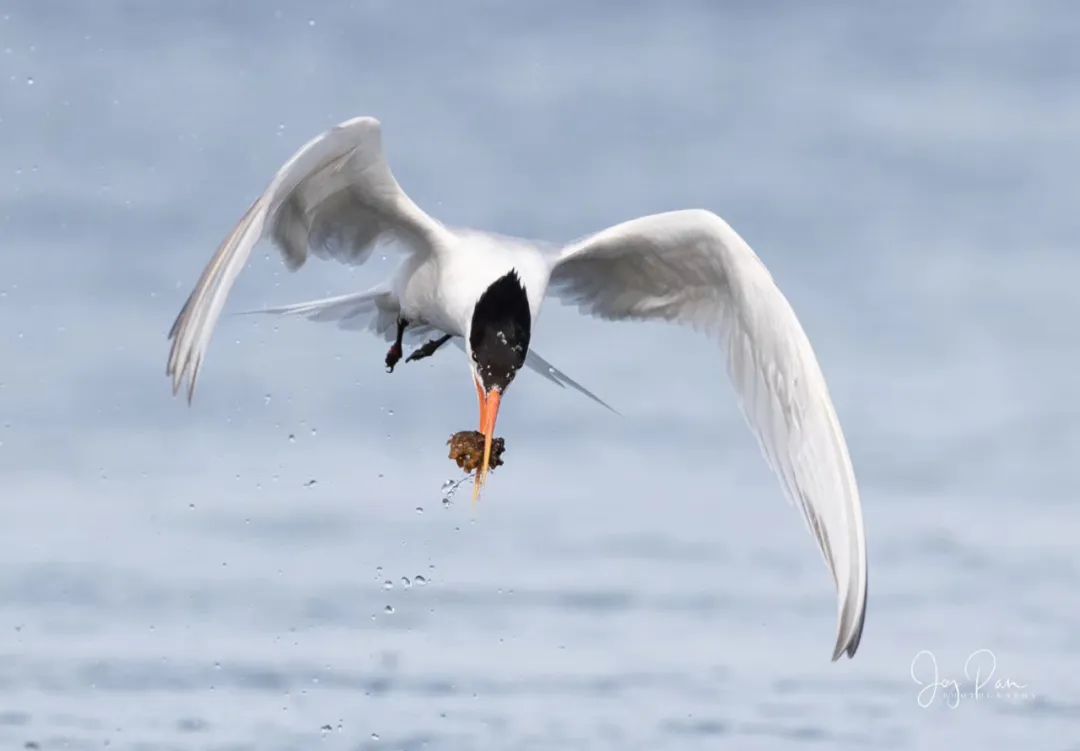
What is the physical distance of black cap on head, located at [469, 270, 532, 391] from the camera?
295 inches

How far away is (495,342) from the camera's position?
295 inches

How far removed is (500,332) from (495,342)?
46mm

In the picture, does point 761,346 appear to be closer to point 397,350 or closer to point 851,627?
point 851,627

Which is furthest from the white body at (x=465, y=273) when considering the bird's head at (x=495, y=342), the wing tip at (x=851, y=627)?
the wing tip at (x=851, y=627)

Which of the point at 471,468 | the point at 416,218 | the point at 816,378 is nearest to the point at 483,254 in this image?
the point at 416,218

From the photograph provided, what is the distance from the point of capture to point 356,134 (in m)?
7.38

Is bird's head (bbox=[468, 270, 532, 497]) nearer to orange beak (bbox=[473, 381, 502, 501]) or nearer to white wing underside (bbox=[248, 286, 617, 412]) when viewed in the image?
orange beak (bbox=[473, 381, 502, 501])

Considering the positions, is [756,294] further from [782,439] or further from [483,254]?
[483,254]

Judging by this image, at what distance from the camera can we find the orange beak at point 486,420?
7.54 metres

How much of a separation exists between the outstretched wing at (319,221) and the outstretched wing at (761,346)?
0.79 metres

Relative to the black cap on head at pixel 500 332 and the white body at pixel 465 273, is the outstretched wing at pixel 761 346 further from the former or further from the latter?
the black cap on head at pixel 500 332

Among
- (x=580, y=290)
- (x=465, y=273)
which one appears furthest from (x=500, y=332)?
(x=580, y=290)

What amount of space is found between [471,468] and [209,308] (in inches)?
61.9

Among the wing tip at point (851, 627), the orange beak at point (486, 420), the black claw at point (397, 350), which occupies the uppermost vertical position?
the black claw at point (397, 350)
